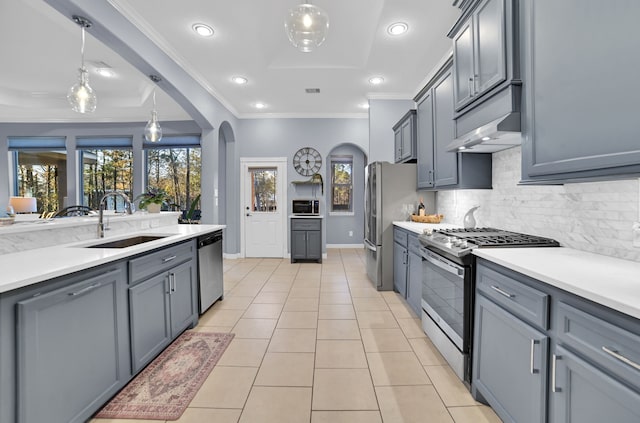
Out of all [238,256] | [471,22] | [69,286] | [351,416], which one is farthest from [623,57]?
[238,256]

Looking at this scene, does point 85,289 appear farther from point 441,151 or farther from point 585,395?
point 441,151

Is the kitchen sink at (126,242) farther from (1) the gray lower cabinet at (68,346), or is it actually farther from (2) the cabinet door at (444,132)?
(2) the cabinet door at (444,132)

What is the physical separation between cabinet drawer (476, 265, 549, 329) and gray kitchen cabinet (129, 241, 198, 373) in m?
2.17

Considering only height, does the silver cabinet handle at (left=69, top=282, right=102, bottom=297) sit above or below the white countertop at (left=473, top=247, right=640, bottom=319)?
below

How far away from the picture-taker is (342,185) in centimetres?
715

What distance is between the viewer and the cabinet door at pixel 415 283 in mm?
2984

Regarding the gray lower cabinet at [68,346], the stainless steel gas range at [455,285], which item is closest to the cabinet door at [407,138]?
the stainless steel gas range at [455,285]

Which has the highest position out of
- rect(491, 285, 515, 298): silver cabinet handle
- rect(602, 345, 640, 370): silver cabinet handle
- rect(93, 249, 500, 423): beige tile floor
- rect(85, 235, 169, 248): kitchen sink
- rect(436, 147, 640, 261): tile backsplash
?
rect(436, 147, 640, 261): tile backsplash

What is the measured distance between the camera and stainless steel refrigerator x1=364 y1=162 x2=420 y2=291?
3.86m

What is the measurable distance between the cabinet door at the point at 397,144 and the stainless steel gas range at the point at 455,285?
7.38 ft

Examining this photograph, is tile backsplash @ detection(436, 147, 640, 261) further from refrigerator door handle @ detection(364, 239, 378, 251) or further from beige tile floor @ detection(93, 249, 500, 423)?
refrigerator door handle @ detection(364, 239, 378, 251)

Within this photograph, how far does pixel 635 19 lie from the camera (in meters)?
1.08

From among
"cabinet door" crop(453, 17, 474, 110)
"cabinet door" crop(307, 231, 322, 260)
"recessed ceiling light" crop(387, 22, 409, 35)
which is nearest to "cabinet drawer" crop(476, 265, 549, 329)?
"cabinet door" crop(453, 17, 474, 110)

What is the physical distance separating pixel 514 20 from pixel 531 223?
137cm
